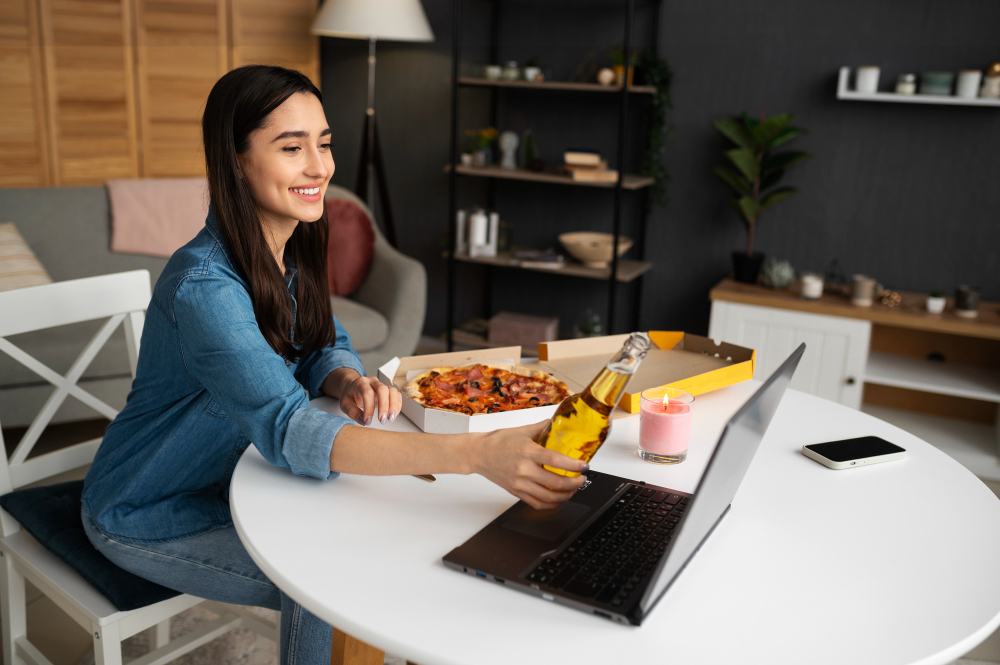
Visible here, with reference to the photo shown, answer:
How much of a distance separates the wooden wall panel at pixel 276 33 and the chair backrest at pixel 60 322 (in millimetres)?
2713

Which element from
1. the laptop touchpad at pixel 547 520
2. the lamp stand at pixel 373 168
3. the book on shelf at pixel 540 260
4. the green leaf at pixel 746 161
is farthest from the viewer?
the lamp stand at pixel 373 168

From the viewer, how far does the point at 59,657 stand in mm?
1764

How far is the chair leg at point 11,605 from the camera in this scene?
1.42 metres

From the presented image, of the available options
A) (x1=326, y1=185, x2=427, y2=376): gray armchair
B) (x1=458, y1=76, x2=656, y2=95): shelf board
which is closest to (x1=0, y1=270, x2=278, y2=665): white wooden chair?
(x1=326, y1=185, x2=427, y2=376): gray armchair

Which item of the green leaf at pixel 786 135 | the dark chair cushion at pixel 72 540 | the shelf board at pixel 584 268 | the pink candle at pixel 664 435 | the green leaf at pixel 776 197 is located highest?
the green leaf at pixel 786 135

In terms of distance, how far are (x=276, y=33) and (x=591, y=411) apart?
12.6ft

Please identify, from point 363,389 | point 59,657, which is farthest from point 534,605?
point 59,657

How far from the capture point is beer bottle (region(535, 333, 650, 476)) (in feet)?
2.87

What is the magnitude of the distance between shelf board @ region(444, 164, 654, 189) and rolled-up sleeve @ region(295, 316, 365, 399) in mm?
2076

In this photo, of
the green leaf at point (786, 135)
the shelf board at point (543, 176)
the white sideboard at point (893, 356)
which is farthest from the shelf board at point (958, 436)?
the shelf board at point (543, 176)

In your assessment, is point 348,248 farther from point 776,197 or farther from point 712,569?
point 712,569

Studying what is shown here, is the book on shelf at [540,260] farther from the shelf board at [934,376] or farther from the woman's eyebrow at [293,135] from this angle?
the woman's eyebrow at [293,135]

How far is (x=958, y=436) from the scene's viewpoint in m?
2.99

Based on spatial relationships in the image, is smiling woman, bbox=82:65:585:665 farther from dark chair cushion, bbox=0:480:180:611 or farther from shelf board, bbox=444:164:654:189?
shelf board, bbox=444:164:654:189
